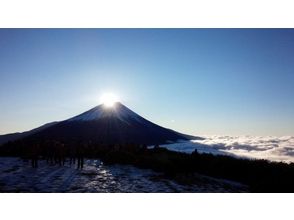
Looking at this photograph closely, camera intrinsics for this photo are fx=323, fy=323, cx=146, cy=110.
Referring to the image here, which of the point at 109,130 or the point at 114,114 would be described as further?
the point at 114,114

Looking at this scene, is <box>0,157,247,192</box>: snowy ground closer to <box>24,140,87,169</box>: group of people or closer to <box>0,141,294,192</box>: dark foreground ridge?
<box>0,141,294,192</box>: dark foreground ridge

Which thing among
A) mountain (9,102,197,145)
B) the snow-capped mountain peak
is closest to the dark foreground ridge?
mountain (9,102,197,145)

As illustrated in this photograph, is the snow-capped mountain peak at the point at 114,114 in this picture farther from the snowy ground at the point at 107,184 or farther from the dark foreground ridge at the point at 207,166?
the snowy ground at the point at 107,184

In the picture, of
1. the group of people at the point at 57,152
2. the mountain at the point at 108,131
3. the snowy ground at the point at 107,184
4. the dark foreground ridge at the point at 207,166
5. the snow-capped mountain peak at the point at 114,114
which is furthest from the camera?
the snow-capped mountain peak at the point at 114,114

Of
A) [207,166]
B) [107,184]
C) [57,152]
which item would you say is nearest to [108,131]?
[57,152]

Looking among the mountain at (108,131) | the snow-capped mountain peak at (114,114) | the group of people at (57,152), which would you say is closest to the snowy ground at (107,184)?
the group of people at (57,152)

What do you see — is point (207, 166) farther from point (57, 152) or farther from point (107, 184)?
point (57, 152)
